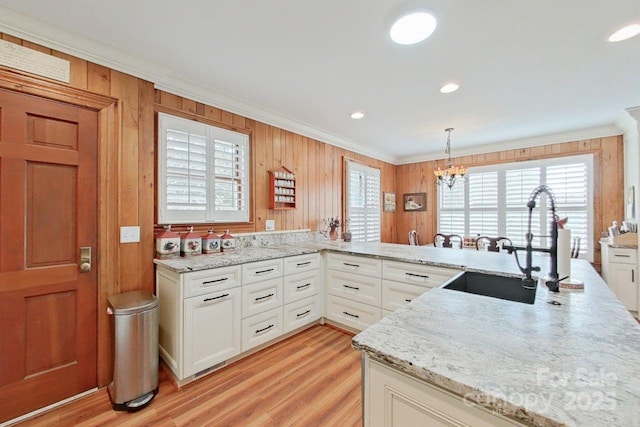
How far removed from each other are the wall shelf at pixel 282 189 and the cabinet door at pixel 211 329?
1.37 metres

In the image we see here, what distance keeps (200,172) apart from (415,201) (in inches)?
179

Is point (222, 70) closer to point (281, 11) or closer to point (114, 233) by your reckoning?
point (281, 11)

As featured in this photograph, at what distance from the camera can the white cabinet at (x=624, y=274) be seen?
3.24m

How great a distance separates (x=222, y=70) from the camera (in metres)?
2.37

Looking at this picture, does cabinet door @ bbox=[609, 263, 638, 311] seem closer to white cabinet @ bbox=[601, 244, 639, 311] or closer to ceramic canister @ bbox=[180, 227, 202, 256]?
white cabinet @ bbox=[601, 244, 639, 311]

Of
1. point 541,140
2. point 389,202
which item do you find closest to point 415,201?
point 389,202

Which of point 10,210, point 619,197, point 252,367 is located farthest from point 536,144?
point 10,210

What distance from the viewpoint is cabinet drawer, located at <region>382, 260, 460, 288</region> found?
223 centimetres

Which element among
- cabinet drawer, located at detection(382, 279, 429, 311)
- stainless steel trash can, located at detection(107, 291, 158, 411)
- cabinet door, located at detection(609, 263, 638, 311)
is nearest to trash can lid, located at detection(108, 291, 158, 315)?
stainless steel trash can, located at detection(107, 291, 158, 411)

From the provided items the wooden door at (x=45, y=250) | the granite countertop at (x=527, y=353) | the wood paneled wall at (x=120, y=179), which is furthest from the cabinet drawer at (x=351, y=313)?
the wooden door at (x=45, y=250)

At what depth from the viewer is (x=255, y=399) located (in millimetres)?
1866

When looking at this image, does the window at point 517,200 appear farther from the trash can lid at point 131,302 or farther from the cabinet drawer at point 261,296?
the trash can lid at point 131,302

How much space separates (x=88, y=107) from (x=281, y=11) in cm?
158

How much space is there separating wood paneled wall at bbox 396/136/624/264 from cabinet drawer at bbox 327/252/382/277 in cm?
343
